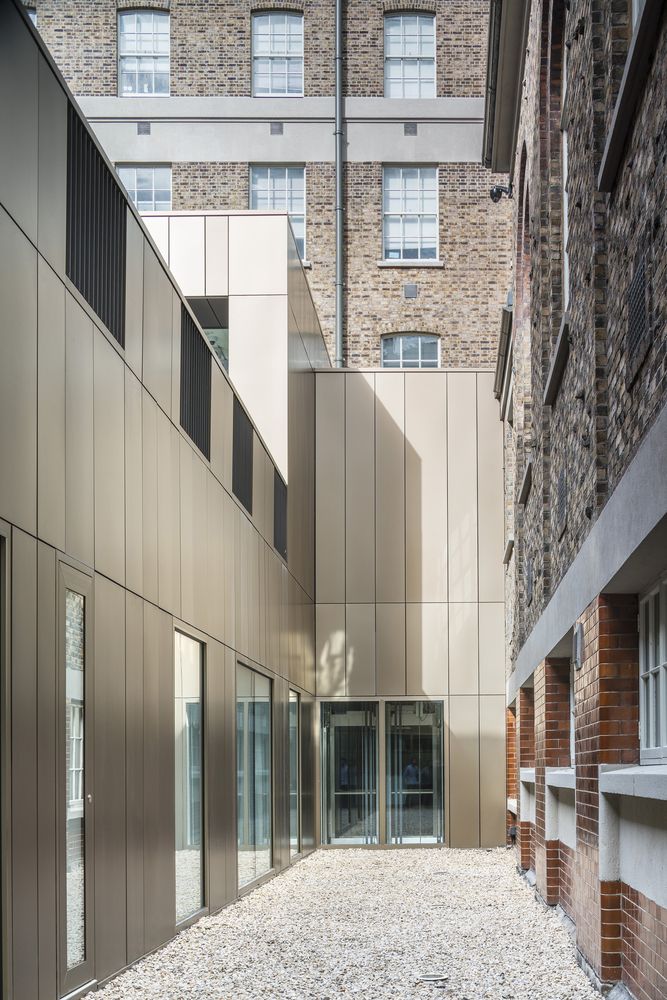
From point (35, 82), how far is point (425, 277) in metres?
19.6

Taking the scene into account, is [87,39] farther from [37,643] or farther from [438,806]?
[37,643]

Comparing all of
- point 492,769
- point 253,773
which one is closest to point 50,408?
point 253,773

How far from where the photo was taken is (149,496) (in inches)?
347

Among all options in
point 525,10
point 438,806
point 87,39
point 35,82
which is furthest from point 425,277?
point 35,82

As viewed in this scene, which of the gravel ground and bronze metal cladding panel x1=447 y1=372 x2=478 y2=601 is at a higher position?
bronze metal cladding panel x1=447 y1=372 x2=478 y2=601

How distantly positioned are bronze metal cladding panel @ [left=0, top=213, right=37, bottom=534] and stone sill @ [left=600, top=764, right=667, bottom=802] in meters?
3.05

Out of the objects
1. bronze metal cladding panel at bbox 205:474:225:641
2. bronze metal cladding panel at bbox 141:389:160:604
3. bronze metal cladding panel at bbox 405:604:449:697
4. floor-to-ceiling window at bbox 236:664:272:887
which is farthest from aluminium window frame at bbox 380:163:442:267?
bronze metal cladding panel at bbox 141:389:160:604

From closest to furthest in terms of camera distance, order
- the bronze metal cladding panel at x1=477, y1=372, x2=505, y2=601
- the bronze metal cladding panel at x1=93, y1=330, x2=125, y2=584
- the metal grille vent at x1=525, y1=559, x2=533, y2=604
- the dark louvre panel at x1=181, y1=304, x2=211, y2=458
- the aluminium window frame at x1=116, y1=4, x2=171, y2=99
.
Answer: the bronze metal cladding panel at x1=93, y1=330, x2=125, y2=584, the dark louvre panel at x1=181, y1=304, x2=211, y2=458, the metal grille vent at x1=525, y1=559, x2=533, y2=604, the bronze metal cladding panel at x1=477, y1=372, x2=505, y2=601, the aluminium window frame at x1=116, y1=4, x2=171, y2=99

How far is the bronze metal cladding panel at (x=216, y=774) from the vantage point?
10.9 m

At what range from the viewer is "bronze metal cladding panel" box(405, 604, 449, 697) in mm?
20234

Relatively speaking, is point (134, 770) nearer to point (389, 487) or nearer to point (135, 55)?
point (389, 487)

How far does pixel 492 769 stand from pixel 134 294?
13.0 m

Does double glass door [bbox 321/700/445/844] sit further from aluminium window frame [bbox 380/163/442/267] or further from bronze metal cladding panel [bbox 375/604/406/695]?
aluminium window frame [bbox 380/163/442/267]

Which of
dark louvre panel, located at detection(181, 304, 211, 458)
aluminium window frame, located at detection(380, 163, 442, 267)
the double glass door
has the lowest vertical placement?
the double glass door
